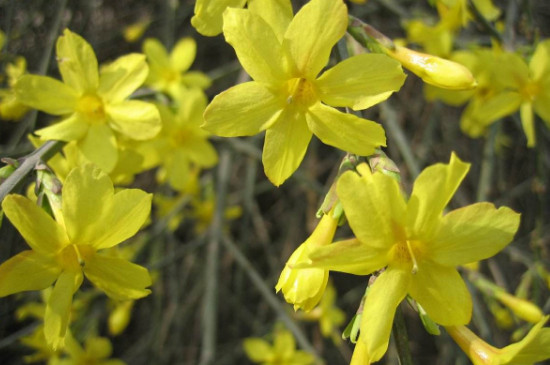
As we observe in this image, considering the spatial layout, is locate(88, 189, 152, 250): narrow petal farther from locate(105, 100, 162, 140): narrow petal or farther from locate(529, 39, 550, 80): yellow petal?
locate(529, 39, 550, 80): yellow petal

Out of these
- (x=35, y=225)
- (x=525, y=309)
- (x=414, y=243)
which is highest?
(x=35, y=225)

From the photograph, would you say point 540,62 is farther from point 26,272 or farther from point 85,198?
point 26,272

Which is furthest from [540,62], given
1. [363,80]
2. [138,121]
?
[138,121]

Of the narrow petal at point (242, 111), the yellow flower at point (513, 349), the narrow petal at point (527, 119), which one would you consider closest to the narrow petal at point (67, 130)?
the narrow petal at point (242, 111)

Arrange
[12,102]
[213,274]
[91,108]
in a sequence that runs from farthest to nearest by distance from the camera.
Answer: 1. [213,274]
2. [12,102]
3. [91,108]

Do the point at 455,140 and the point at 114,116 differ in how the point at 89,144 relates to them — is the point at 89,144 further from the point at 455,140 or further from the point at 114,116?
the point at 455,140

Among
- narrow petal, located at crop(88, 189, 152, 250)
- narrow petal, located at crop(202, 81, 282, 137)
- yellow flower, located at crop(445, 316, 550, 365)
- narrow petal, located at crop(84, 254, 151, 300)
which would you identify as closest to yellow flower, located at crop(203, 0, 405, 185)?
narrow petal, located at crop(202, 81, 282, 137)
